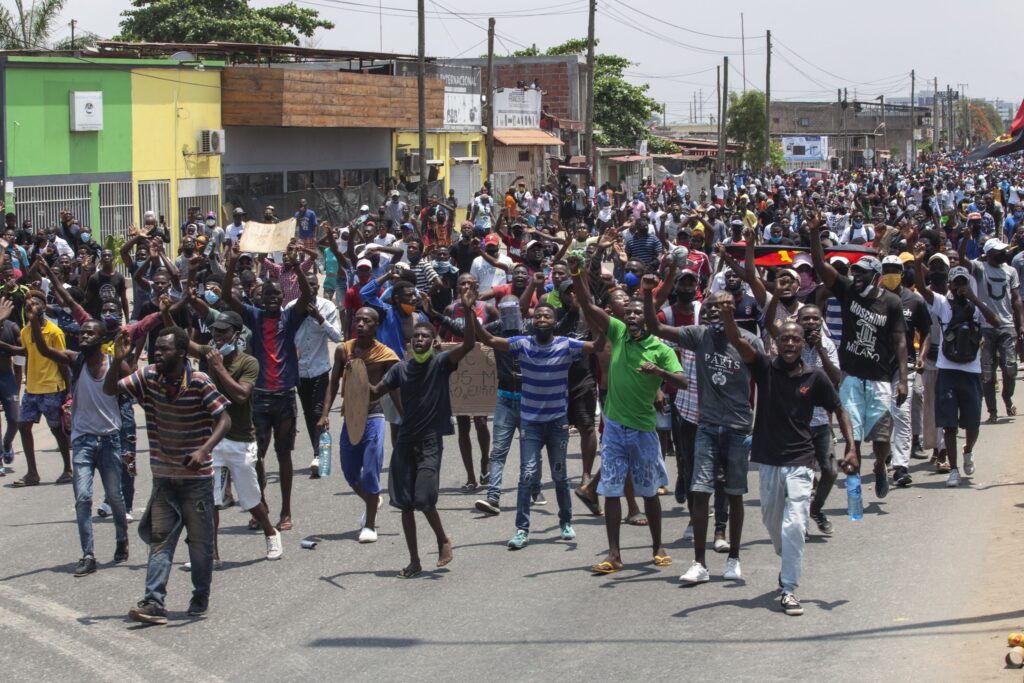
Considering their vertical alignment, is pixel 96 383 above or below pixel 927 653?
above

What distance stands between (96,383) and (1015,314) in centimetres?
1030

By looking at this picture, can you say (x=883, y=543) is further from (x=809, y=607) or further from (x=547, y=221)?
(x=547, y=221)

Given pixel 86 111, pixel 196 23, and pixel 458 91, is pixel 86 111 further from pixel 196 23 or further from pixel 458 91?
pixel 196 23

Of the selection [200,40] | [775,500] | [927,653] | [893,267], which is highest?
[200,40]

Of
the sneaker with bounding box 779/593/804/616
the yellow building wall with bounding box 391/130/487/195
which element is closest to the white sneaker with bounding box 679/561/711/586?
the sneaker with bounding box 779/593/804/616

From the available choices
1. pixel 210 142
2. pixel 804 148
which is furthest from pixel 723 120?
pixel 804 148

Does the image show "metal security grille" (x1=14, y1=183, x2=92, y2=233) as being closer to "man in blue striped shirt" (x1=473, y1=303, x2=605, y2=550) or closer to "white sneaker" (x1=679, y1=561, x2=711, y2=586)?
"man in blue striped shirt" (x1=473, y1=303, x2=605, y2=550)

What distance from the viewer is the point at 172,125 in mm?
32344

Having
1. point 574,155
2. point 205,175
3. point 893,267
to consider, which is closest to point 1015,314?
point 893,267

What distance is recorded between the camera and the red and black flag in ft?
38.6

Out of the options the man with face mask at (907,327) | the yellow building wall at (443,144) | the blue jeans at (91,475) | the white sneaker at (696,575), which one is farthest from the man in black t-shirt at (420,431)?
the yellow building wall at (443,144)

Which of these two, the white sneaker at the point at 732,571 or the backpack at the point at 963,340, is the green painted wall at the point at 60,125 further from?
the white sneaker at the point at 732,571

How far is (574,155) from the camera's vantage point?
192 feet

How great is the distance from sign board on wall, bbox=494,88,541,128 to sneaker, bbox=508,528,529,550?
40568 millimetres
